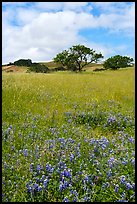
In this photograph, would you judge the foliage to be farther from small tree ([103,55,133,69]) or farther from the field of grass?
the field of grass

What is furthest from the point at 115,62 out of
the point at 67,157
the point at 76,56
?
the point at 67,157

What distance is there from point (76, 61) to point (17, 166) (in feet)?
150

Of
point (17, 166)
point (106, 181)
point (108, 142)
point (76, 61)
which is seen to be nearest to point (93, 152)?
point (108, 142)

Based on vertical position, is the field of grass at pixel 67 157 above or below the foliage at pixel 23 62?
below

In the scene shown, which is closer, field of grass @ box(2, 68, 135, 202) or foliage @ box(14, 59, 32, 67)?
field of grass @ box(2, 68, 135, 202)

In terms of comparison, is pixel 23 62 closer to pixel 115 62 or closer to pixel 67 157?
pixel 115 62

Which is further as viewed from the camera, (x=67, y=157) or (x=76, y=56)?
(x=76, y=56)

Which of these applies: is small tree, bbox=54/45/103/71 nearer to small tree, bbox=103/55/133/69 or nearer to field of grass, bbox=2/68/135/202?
small tree, bbox=103/55/133/69

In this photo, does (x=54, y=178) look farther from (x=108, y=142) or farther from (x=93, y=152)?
(x=108, y=142)

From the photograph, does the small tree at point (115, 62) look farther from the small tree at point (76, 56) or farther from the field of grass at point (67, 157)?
the field of grass at point (67, 157)

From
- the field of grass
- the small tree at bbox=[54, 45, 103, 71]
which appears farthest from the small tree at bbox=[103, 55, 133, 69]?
the field of grass

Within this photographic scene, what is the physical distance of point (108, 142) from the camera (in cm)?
531

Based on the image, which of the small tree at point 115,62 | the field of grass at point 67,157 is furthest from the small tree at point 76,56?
the field of grass at point 67,157

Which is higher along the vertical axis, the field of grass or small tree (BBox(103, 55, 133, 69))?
small tree (BBox(103, 55, 133, 69))
